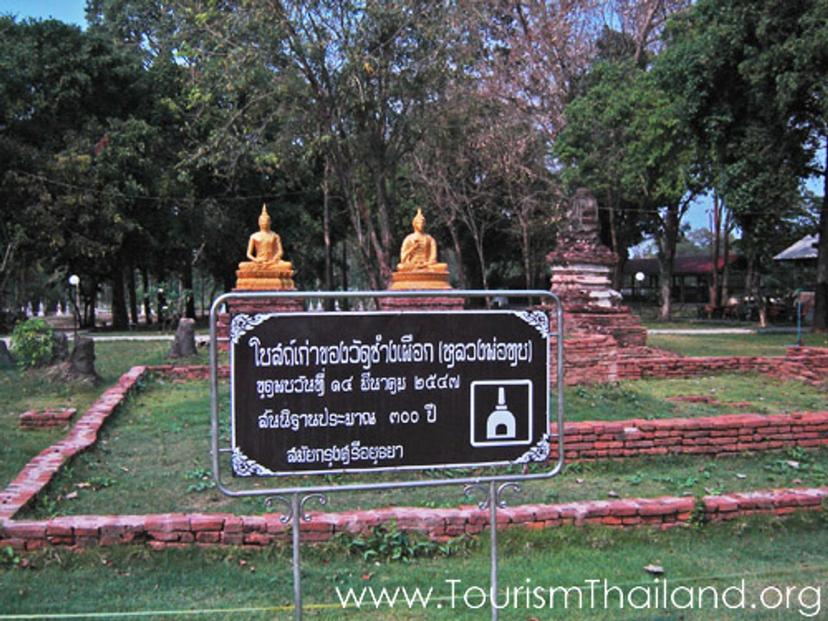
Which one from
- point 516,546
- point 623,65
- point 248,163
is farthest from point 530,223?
point 516,546

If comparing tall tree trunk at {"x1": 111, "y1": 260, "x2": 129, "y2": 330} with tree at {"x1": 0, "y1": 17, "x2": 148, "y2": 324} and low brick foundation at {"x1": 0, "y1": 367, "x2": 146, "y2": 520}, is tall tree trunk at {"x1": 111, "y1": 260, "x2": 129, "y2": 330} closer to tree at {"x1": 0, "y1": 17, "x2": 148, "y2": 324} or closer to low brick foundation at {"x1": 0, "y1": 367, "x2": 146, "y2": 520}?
tree at {"x1": 0, "y1": 17, "x2": 148, "y2": 324}

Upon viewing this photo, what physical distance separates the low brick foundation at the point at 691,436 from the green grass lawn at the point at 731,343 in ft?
30.3

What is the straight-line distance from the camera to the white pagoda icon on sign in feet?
9.87

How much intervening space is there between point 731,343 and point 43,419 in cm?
1618

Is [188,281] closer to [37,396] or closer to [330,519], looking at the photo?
[37,396]

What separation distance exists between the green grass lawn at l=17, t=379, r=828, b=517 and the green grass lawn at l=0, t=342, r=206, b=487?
21.5 inches

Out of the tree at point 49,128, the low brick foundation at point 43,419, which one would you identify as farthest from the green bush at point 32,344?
the tree at point 49,128

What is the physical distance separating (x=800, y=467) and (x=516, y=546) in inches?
121

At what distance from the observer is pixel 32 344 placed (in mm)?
11375

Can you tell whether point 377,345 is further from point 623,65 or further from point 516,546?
point 623,65

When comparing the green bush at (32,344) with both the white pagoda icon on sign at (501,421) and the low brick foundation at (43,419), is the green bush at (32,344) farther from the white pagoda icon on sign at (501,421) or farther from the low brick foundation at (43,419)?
the white pagoda icon on sign at (501,421)

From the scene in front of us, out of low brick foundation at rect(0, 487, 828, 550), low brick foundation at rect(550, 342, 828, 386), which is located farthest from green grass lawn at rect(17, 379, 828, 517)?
low brick foundation at rect(550, 342, 828, 386)

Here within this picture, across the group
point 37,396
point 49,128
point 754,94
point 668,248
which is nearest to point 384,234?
point 754,94

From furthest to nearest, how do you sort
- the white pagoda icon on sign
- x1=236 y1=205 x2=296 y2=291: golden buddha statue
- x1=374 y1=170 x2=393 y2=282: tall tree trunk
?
x1=374 y1=170 x2=393 y2=282: tall tree trunk → x1=236 y1=205 x2=296 y2=291: golden buddha statue → the white pagoda icon on sign
